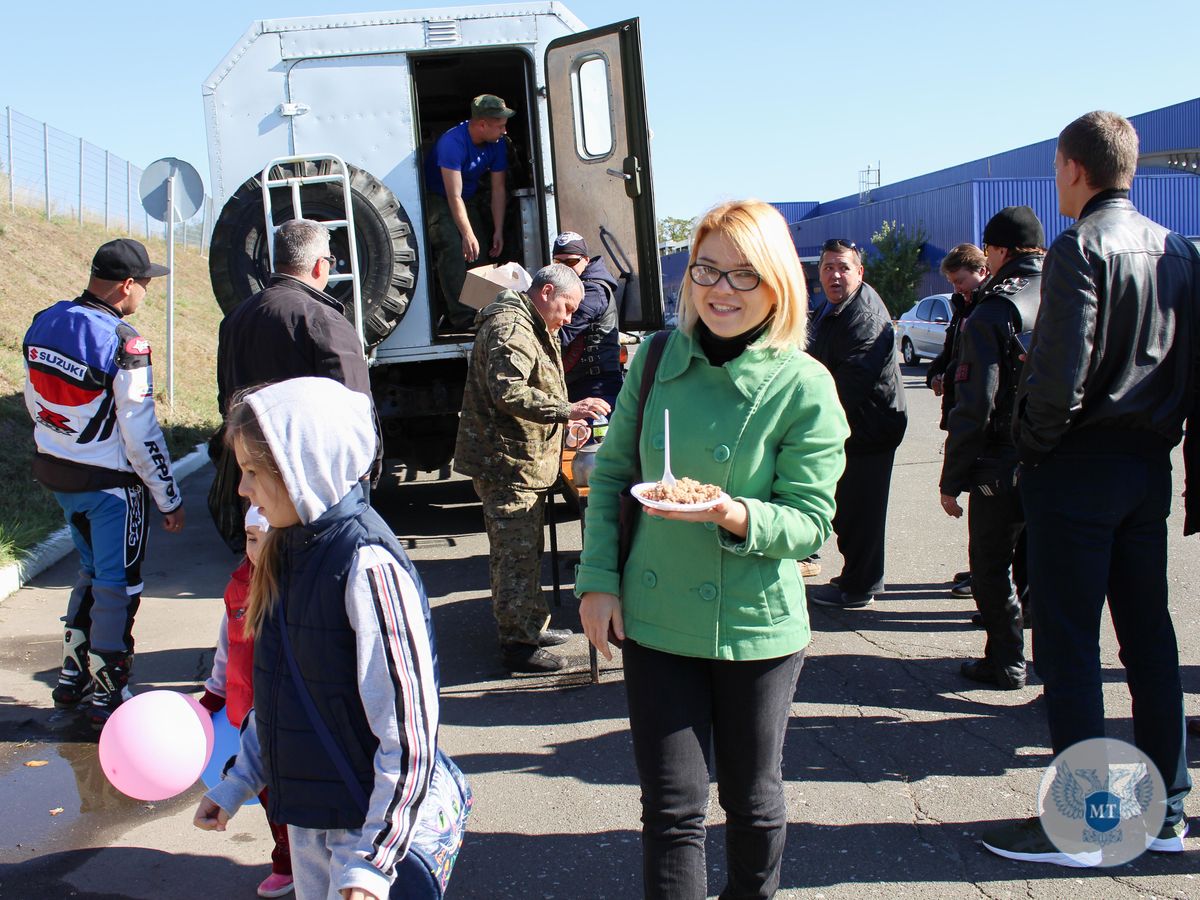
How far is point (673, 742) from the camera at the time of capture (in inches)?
93.9

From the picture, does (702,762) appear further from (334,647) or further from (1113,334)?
(1113,334)

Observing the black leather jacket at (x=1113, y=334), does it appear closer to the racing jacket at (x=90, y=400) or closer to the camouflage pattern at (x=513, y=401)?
the camouflage pattern at (x=513, y=401)

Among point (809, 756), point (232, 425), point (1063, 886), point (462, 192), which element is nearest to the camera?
point (232, 425)

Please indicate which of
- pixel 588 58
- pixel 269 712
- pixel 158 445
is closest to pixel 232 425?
pixel 269 712

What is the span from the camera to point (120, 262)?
4375 millimetres

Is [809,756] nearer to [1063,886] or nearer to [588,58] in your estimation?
[1063,886]

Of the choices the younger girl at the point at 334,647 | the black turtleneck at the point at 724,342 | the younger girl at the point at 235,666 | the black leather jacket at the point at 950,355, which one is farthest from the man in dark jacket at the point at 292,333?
the black leather jacket at the point at 950,355

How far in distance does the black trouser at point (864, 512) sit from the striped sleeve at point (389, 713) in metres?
4.00

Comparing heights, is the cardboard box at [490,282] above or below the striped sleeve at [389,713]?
above

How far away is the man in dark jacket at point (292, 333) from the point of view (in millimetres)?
4340

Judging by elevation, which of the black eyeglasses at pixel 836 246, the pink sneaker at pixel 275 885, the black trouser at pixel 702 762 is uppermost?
the black eyeglasses at pixel 836 246

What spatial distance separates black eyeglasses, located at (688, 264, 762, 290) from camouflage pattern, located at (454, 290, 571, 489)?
2226 mm

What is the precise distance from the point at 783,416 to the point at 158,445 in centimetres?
300

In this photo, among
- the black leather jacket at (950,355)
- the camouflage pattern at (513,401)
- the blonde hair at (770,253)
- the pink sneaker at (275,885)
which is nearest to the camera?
the blonde hair at (770,253)
